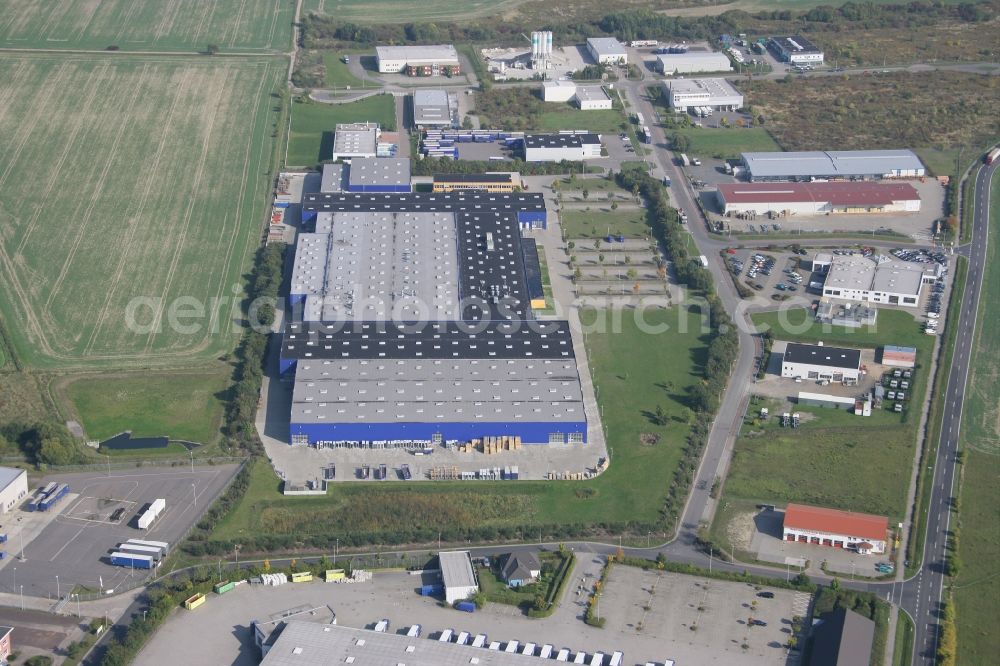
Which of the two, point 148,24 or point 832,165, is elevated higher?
point 148,24

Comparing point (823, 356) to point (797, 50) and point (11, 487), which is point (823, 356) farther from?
point (797, 50)

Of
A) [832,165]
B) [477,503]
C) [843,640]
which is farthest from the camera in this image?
[832,165]

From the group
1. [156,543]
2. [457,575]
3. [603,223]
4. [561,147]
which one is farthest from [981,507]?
[561,147]

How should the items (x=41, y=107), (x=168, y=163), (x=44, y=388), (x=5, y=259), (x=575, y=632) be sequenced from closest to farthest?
(x=575, y=632)
(x=44, y=388)
(x=5, y=259)
(x=168, y=163)
(x=41, y=107)

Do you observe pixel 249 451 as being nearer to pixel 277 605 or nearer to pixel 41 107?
pixel 277 605

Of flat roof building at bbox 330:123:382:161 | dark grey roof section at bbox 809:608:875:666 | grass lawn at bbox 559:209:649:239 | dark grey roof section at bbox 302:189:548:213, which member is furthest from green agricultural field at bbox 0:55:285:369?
dark grey roof section at bbox 809:608:875:666

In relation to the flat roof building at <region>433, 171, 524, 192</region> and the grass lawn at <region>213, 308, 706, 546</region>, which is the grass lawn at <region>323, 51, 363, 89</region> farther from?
the grass lawn at <region>213, 308, 706, 546</region>

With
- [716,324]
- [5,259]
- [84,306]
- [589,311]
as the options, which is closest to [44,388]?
[84,306]
